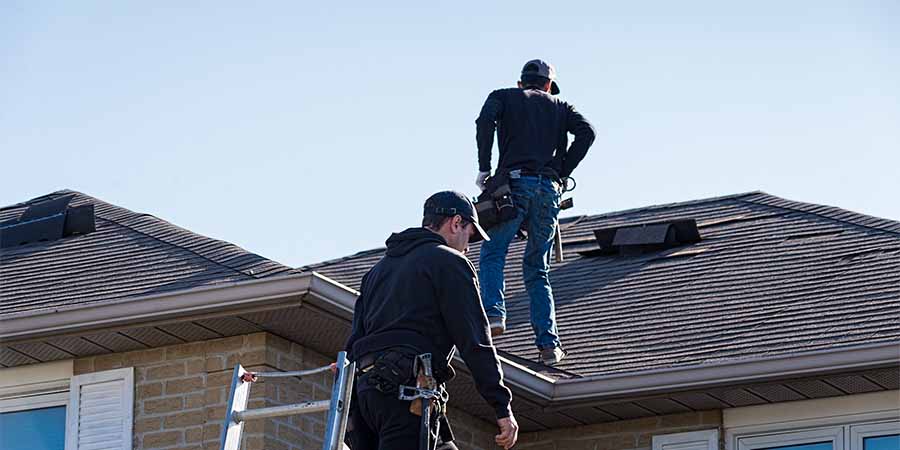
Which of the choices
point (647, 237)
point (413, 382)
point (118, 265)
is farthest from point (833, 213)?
point (413, 382)

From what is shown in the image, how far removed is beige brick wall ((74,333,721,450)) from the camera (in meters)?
11.3

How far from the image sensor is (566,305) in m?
14.2

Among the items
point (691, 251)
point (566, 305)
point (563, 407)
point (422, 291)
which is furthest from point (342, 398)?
point (691, 251)

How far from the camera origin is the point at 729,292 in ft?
44.5

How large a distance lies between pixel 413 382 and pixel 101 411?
13.8 feet

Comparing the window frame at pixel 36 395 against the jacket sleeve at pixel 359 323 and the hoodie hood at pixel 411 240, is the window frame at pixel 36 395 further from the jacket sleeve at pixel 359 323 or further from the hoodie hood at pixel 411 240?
the hoodie hood at pixel 411 240

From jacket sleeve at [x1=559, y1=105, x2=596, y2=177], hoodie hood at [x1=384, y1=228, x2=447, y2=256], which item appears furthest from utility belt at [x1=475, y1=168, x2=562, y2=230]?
hoodie hood at [x1=384, y1=228, x2=447, y2=256]

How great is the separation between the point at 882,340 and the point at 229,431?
4478 mm

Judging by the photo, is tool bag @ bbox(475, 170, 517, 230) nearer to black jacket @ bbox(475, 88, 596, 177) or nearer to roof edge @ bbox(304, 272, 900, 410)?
black jacket @ bbox(475, 88, 596, 177)

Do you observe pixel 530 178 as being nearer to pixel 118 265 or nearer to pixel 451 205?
pixel 118 265

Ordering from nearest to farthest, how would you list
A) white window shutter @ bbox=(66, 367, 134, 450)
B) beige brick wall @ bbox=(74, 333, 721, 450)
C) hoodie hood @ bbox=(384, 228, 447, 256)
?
hoodie hood @ bbox=(384, 228, 447, 256), beige brick wall @ bbox=(74, 333, 721, 450), white window shutter @ bbox=(66, 367, 134, 450)

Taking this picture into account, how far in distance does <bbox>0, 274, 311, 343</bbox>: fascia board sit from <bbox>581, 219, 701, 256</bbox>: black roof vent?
202 inches

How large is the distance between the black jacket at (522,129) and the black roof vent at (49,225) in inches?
130

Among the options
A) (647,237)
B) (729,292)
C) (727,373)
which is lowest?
(727,373)
